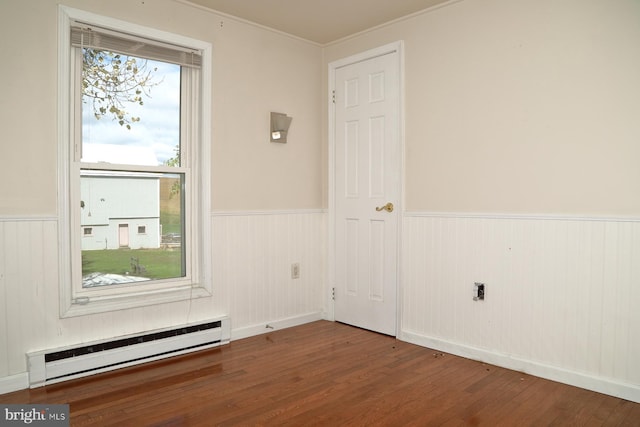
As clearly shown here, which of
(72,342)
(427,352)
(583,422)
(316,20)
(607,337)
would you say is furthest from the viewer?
(316,20)

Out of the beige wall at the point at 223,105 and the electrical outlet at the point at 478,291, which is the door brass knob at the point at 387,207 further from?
the electrical outlet at the point at 478,291

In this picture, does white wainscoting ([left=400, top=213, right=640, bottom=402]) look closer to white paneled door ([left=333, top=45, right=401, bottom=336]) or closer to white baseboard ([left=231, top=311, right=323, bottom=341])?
white paneled door ([left=333, top=45, right=401, bottom=336])

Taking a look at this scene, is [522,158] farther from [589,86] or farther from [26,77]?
[26,77]

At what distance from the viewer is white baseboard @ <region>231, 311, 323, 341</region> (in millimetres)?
3777

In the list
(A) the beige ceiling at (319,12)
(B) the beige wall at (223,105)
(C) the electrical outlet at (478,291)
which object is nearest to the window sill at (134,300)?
(B) the beige wall at (223,105)

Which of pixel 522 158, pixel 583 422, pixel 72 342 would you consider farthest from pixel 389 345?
pixel 72 342

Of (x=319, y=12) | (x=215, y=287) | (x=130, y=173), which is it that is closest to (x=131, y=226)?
(x=130, y=173)

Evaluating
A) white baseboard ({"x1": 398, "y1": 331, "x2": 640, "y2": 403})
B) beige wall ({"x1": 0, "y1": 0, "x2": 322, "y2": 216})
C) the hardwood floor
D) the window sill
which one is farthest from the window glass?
white baseboard ({"x1": 398, "y1": 331, "x2": 640, "y2": 403})

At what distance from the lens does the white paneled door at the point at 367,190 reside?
151 inches

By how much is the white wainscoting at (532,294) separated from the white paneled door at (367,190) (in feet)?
0.73

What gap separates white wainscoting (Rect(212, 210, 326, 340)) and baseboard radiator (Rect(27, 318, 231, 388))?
0.81 ft

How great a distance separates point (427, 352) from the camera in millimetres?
3455

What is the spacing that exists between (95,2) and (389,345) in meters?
3.20

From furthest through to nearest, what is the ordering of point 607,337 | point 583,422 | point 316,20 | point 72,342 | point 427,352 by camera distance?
1. point 316,20
2. point 427,352
3. point 72,342
4. point 607,337
5. point 583,422
